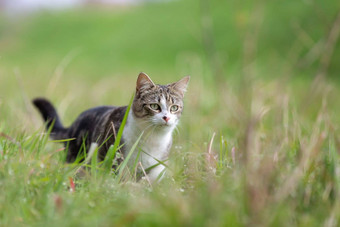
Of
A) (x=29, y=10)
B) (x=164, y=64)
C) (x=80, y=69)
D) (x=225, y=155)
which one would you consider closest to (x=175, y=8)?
(x=164, y=64)

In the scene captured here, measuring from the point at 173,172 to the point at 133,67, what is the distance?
28.0 feet

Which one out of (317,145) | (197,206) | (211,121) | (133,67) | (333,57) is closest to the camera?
(197,206)

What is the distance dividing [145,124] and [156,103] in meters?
0.18

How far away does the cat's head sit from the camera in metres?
2.97

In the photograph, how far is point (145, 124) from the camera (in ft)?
9.86

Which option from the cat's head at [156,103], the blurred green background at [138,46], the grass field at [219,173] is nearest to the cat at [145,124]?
the cat's head at [156,103]

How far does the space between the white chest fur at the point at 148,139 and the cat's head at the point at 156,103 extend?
46 mm

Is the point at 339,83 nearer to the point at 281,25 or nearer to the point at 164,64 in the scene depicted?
the point at 281,25

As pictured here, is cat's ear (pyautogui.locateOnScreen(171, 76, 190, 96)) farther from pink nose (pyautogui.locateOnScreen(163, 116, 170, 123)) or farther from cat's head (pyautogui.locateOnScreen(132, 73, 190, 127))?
pink nose (pyautogui.locateOnScreen(163, 116, 170, 123))

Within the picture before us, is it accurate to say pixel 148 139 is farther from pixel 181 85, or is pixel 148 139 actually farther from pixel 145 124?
pixel 181 85

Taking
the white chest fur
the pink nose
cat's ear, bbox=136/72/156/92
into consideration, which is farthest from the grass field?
cat's ear, bbox=136/72/156/92

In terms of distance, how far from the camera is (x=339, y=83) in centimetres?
924

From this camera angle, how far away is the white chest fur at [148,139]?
2.88m

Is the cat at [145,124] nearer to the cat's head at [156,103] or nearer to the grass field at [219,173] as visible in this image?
the cat's head at [156,103]
